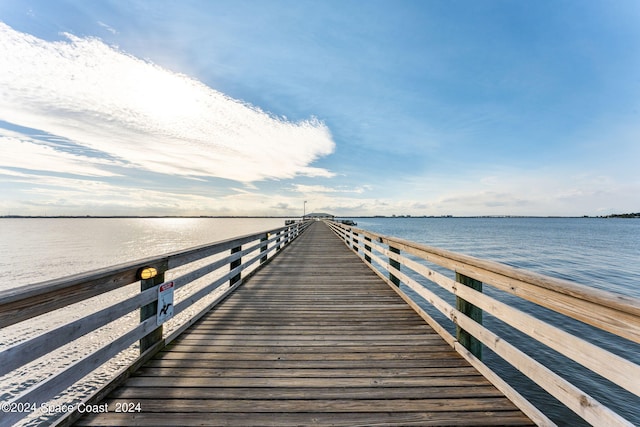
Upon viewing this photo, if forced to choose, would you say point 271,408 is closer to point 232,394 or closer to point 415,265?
point 232,394

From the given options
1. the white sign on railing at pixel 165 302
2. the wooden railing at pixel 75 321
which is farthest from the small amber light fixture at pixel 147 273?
the white sign on railing at pixel 165 302

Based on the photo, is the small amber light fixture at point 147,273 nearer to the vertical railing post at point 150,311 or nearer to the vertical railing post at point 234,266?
the vertical railing post at point 150,311

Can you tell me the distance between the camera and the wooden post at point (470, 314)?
9.14 ft

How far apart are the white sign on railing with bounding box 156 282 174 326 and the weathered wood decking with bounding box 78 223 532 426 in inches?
14.1

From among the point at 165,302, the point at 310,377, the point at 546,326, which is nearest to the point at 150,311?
the point at 165,302

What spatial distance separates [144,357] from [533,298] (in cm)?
347

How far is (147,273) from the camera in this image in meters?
2.75

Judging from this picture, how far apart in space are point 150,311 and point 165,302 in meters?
0.20

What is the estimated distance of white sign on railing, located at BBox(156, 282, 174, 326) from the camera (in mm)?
2930

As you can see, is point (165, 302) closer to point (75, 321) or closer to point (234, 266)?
point (75, 321)

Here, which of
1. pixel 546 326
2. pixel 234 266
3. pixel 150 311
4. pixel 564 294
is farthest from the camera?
pixel 234 266

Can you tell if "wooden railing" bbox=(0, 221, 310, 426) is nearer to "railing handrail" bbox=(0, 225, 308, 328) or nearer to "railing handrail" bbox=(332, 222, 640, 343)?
"railing handrail" bbox=(0, 225, 308, 328)

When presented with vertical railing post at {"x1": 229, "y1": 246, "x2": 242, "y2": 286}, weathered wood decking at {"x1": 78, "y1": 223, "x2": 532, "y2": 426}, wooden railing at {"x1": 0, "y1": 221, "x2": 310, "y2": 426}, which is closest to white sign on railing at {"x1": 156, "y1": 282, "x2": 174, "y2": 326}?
wooden railing at {"x1": 0, "y1": 221, "x2": 310, "y2": 426}

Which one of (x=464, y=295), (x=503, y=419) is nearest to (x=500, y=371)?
(x=464, y=295)
